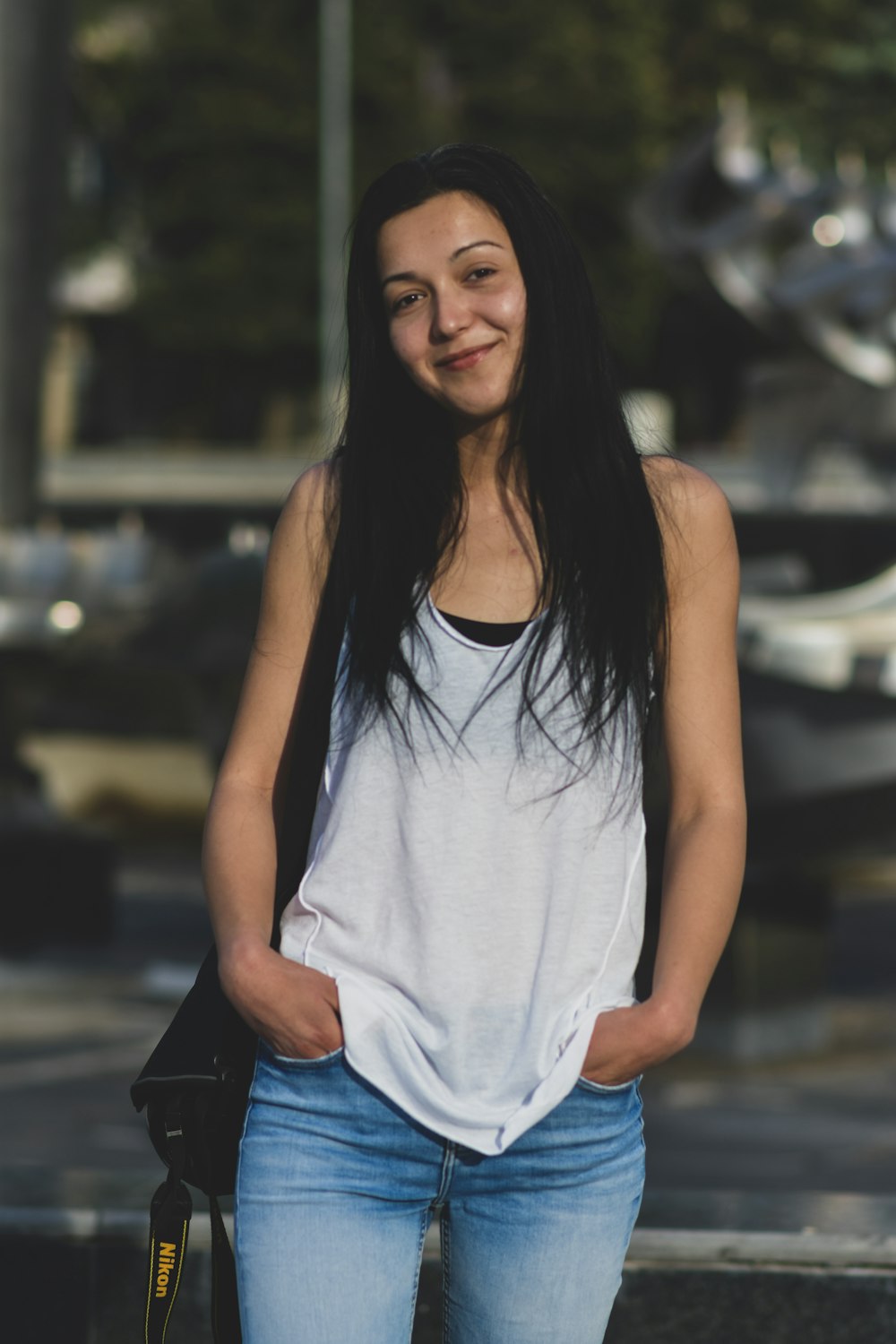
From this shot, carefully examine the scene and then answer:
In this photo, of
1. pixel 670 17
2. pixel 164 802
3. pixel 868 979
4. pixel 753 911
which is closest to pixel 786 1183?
pixel 753 911

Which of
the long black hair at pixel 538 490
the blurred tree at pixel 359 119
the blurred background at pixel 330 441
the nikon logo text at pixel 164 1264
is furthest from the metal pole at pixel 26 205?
the blurred tree at pixel 359 119

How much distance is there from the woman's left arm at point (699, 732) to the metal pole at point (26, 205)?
7.13 meters

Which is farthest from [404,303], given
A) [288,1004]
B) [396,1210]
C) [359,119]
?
[359,119]

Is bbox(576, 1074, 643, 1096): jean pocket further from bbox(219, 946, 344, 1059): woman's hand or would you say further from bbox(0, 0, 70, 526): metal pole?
bbox(0, 0, 70, 526): metal pole

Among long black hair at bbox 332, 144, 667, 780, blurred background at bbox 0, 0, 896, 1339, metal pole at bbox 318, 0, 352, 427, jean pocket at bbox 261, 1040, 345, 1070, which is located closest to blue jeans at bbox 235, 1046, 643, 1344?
jean pocket at bbox 261, 1040, 345, 1070

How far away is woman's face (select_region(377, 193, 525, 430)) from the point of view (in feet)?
7.45

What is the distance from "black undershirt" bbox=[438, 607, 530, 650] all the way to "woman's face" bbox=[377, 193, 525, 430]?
0.70ft

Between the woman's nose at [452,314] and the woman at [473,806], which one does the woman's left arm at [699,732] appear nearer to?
the woman at [473,806]

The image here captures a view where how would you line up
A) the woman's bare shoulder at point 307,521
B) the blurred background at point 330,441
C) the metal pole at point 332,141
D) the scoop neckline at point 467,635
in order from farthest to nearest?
the metal pole at point 332,141, the blurred background at point 330,441, the woman's bare shoulder at point 307,521, the scoop neckline at point 467,635

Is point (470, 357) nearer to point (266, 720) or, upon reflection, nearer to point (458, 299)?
point (458, 299)

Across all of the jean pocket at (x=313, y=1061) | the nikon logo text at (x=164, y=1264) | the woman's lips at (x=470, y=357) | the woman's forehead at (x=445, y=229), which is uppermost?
the woman's forehead at (x=445, y=229)

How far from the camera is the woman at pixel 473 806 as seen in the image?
2.12 meters

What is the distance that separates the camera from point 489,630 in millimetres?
→ 2232

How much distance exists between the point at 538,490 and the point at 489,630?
6.5 inches
